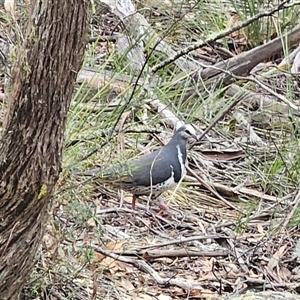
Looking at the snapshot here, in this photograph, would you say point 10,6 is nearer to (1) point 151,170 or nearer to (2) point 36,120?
(2) point 36,120

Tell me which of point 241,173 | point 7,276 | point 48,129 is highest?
point 48,129

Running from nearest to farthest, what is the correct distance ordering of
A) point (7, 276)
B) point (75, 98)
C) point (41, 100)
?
point (41, 100) → point (7, 276) → point (75, 98)

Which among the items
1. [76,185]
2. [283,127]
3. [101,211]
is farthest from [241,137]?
[76,185]

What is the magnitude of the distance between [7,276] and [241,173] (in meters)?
2.89

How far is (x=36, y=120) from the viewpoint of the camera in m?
2.45

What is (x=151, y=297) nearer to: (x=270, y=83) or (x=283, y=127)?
(x=283, y=127)

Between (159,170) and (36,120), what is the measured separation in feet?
7.16

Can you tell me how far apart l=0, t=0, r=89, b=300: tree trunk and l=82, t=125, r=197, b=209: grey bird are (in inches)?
69.7

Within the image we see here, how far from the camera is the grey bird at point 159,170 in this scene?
14.6ft

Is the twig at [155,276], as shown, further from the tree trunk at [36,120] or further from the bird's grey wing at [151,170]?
the tree trunk at [36,120]

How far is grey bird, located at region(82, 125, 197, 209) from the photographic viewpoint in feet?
14.6

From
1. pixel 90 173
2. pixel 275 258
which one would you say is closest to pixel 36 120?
pixel 90 173

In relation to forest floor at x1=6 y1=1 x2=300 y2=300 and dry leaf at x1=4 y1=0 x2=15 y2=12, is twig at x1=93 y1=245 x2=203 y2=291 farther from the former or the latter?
dry leaf at x1=4 y1=0 x2=15 y2=12

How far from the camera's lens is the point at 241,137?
5.74m
